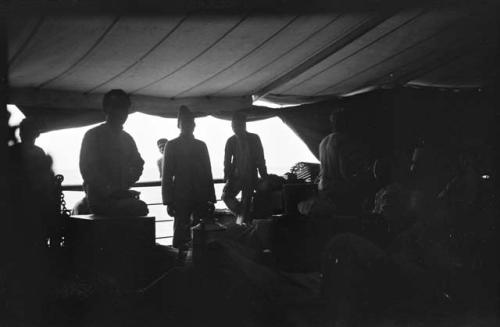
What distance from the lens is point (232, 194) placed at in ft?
18.9

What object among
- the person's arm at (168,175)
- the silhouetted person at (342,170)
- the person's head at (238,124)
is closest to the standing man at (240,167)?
the person's head at (238,124)

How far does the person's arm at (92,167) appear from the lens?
347cm

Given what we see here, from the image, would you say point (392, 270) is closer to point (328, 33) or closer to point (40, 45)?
point (328, 33)

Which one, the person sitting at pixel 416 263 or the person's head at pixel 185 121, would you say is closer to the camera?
the person sitting at pixel 416 263

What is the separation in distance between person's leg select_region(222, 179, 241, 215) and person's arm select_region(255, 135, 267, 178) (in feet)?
1.13

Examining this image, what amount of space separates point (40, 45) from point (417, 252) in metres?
3.27

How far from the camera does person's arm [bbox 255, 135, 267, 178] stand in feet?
19.1

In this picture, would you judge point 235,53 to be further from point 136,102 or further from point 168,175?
point 136,102

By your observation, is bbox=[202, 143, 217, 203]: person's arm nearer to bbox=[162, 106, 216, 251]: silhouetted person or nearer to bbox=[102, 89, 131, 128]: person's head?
bbox=[162, 106, 216, 251]: silhouetted person

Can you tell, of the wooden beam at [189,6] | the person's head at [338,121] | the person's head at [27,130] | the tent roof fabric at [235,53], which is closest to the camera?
the wooden beam at [189,6]

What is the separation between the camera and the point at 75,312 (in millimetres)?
2572

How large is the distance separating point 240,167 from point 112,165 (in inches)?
92.1

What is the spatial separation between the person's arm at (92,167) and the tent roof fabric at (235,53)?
36.1 inches

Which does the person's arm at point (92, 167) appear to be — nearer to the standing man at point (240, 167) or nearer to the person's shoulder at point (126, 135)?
the person's shoulder at point (126, 135)
